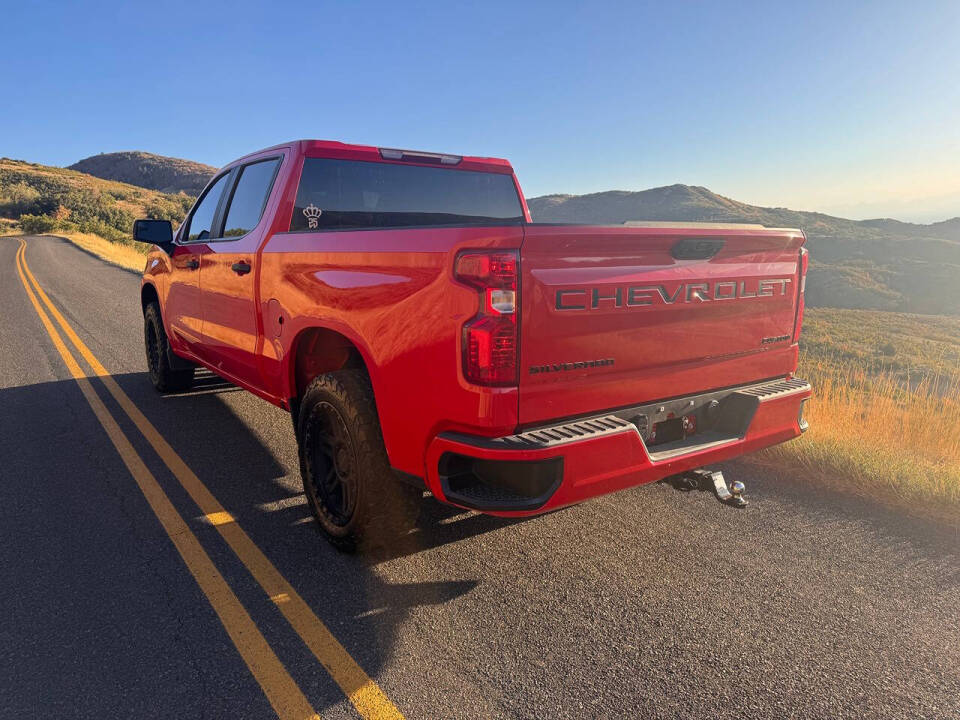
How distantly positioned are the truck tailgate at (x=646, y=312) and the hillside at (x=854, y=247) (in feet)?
41.9

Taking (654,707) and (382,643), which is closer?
(654,707)

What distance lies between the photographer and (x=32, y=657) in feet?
8.31

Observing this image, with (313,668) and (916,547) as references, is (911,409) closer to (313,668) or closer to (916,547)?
(916,547)

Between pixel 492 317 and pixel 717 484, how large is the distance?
4.96 feet

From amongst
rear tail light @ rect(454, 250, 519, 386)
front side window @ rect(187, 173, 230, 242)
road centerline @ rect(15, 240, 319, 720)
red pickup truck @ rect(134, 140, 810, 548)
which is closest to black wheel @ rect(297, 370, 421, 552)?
red pickup truck @ rect(134, 140, 810, 548)

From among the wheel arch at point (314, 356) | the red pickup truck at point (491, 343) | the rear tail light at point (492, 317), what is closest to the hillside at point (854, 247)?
the red pickup truck at point (491, 343)

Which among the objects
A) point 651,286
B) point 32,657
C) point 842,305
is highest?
point 651,286

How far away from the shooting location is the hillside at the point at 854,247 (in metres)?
54.0

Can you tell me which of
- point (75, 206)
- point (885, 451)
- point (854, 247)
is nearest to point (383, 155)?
point (885, 451)

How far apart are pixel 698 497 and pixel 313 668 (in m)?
2.57

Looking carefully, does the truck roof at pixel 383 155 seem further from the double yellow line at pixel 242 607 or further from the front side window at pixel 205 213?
the double yellow line at pixel 242 607

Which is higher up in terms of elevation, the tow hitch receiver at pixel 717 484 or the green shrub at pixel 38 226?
the green shrub at pixel 38 226

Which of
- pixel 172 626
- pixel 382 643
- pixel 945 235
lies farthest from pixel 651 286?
pixel 945 235

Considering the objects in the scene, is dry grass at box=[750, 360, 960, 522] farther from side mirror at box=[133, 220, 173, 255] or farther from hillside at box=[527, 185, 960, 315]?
hillside at box=[527, 185, 960, 315]
